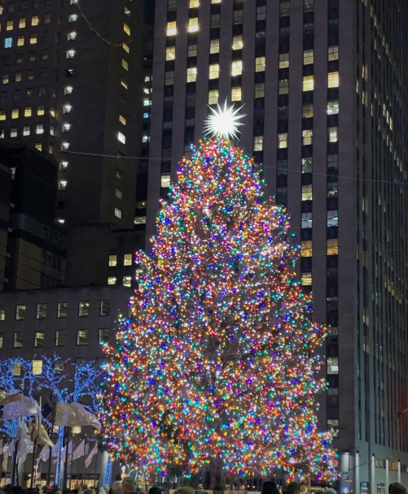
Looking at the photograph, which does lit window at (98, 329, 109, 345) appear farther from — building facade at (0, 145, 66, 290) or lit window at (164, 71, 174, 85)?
lit window at (164, 71, 174, 85)

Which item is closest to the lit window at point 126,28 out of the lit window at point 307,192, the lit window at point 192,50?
the lit window at point 192,50

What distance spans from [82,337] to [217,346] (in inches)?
1743

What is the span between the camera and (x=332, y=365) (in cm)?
8800

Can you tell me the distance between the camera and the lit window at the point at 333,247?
91812 millimetres

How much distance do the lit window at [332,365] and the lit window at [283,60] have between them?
32854 mm

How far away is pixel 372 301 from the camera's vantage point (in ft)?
319

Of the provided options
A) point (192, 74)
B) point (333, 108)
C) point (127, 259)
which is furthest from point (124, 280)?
point (333, 108)

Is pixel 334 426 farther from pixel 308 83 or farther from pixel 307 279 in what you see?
pixel 308 83

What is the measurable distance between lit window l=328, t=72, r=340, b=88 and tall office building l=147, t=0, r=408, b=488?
6.6 inches

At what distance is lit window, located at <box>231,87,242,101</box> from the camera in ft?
327

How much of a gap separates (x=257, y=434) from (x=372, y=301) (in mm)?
61794

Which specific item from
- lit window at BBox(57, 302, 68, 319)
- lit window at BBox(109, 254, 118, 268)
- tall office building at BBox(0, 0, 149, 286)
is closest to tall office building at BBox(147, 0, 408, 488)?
lit window at BBox(57, 302, 68, 319)

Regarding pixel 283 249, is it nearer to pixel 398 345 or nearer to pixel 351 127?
pixel 351 127

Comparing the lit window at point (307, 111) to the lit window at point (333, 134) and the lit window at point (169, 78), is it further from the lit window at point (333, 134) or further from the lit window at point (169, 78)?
the lit window at point (169, 78)
